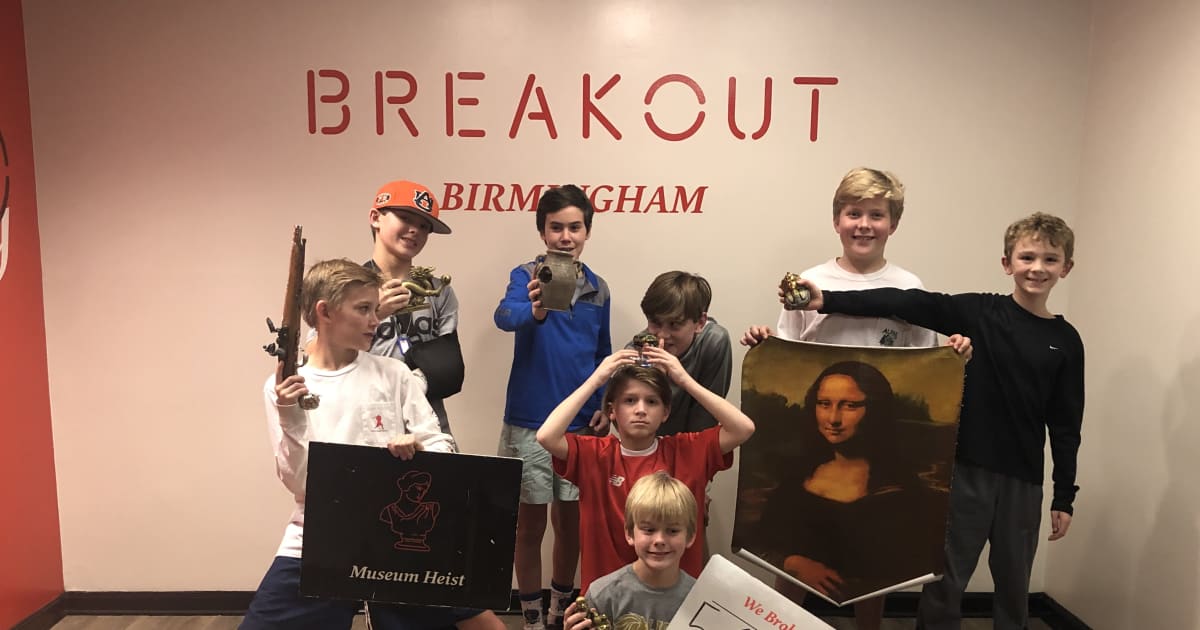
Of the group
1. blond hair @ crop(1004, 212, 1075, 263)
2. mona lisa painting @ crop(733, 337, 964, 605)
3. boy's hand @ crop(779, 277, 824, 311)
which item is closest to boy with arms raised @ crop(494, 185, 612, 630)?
mona lisa painting @ crop(733, 337, 964, 605)

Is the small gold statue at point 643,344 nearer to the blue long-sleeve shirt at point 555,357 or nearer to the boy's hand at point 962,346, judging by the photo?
the blue long-sleeve shirt at point 555,357

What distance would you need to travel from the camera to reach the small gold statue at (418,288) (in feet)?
6.19

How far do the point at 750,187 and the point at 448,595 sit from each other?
1.84 meters

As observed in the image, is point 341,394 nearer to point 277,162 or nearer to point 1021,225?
point 277,162

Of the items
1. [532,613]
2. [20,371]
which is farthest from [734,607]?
[20,371]

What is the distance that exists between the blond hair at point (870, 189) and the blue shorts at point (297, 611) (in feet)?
5.13

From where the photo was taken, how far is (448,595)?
1.68 metres

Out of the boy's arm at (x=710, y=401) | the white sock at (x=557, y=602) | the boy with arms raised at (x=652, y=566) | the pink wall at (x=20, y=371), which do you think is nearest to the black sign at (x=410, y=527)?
the boy with arms raised at (x=652, y=566)

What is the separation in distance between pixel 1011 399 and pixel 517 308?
1.50m

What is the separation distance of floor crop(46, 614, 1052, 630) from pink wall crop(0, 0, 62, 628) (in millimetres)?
177

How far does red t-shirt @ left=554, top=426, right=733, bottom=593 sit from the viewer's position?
74.8 inches

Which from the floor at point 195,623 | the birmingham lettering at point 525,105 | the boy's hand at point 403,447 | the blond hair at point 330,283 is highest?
the birmingham lettering at point 525,105

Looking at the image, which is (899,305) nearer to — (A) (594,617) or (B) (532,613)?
(A) (594,617)

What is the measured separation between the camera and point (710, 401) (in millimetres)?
1856
